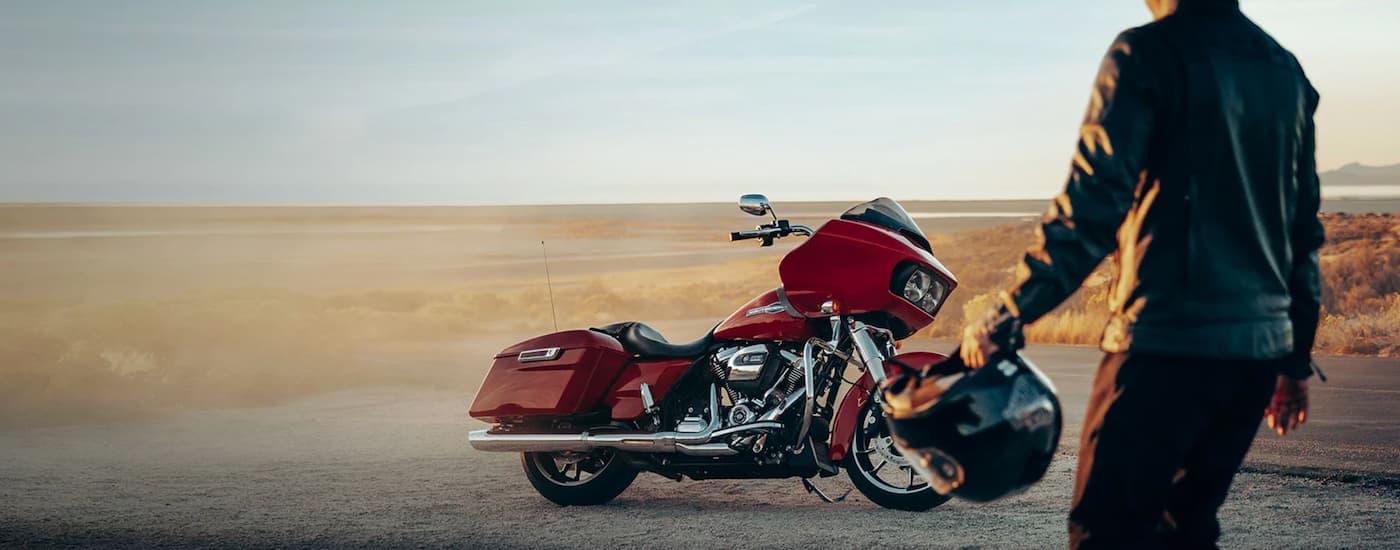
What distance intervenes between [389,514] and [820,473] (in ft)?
7.56

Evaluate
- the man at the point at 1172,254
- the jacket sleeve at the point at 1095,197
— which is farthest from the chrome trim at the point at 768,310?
the jacket sleeve at the point at 1095,197

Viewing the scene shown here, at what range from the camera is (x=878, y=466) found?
22.5ft

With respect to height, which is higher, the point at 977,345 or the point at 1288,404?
the point at 977,345

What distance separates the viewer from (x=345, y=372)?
15930mm

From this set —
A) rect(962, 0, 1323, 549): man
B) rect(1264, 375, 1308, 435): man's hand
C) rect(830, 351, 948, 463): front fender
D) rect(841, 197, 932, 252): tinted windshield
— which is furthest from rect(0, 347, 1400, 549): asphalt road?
rect(962, 0, 1323, 549): man

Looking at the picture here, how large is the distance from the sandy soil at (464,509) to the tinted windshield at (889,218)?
1364mm

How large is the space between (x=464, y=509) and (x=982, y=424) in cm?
452

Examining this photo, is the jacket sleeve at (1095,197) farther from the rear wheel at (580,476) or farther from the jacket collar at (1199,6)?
the rear wheel at (580,476)

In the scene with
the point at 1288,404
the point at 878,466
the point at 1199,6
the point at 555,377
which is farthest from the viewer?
the point at 555,377

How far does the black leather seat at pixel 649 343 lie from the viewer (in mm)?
7137

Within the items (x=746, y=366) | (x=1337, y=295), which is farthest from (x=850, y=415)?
(x=1337, y=295)

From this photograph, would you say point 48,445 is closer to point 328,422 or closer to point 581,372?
point 328,422

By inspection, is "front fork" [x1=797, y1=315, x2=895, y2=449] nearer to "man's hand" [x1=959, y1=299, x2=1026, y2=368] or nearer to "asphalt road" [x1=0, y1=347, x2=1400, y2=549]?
"asphalt road" [x1=0, y1=347, x2=1400, y2=549]

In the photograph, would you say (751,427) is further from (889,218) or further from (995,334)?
(995,334)
